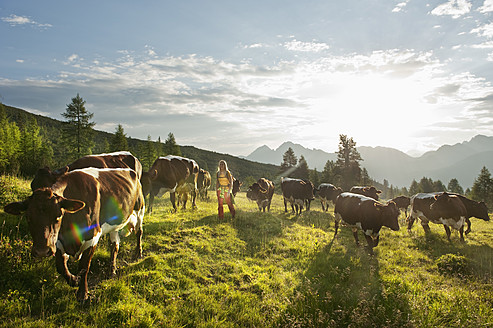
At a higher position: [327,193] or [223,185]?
[223,185]

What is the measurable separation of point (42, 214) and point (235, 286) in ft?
15.5

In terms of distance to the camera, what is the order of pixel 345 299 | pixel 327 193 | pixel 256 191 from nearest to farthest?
pixel 345 299
pixel 256 191
pixel 327 193

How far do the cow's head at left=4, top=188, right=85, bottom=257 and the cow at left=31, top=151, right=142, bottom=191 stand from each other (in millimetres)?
450

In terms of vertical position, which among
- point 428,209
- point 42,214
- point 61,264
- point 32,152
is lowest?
point 428,209

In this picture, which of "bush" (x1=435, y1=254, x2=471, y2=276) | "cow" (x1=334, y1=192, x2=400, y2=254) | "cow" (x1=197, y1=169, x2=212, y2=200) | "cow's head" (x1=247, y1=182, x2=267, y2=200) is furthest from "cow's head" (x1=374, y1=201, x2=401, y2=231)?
"cow" (x1=197, y1=169, x2=212, y2=200)

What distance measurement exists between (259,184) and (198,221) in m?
9.50

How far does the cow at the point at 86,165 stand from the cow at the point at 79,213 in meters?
0.13

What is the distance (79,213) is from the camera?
4.49m

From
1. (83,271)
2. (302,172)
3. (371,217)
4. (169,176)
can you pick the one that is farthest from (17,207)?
(302,172)

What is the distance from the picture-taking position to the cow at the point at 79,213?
3762mm

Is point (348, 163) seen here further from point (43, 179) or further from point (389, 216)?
point (43, 179)

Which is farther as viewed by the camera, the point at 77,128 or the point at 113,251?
the point at 77,128

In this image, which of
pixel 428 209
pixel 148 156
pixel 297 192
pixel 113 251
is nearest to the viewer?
pixel 113 251

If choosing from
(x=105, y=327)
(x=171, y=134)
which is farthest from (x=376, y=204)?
(x=171, y=134)
